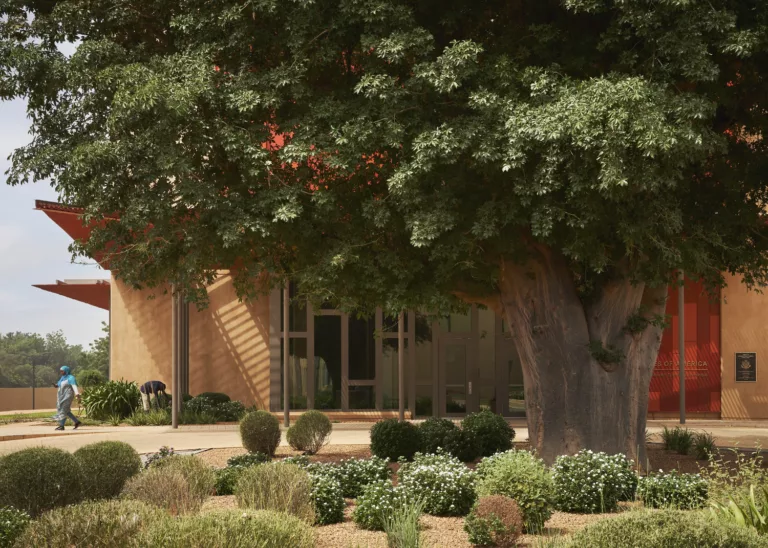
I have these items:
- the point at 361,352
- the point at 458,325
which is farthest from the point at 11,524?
the point at 458,325

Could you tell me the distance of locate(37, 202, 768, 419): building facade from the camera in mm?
25719

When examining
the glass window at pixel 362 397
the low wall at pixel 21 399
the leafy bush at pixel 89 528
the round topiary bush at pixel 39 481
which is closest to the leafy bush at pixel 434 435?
the round topiary bush at pixel 39 481

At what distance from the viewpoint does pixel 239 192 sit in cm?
1238

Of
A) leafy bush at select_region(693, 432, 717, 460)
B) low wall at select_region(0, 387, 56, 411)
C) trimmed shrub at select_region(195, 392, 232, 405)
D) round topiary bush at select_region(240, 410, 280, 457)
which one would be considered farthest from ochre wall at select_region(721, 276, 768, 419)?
low wall at select_region(0, 387, 56, 411)

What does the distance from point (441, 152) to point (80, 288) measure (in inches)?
1141

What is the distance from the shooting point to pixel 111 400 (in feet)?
85.9

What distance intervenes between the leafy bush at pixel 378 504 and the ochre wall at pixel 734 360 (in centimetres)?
1838

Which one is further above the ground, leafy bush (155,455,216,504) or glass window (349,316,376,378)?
glass window (349,316,376,378)

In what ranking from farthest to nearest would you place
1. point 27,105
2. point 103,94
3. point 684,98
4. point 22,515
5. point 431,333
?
point 431,333 → point 27,105 → point 103,94 → point 684,98 → point 22,515

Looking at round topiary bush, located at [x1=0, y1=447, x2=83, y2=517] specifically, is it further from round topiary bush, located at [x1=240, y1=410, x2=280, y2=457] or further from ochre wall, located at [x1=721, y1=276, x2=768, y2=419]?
ochre wall, located at [x1=721, y1=276, x2=768, y2=419]

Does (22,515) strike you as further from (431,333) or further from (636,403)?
(431,333)

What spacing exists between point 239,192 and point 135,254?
2153 mm

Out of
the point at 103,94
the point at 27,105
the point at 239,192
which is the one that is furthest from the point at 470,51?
the point at 27,105

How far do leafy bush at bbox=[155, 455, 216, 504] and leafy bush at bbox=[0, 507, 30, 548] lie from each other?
6.10 ft
